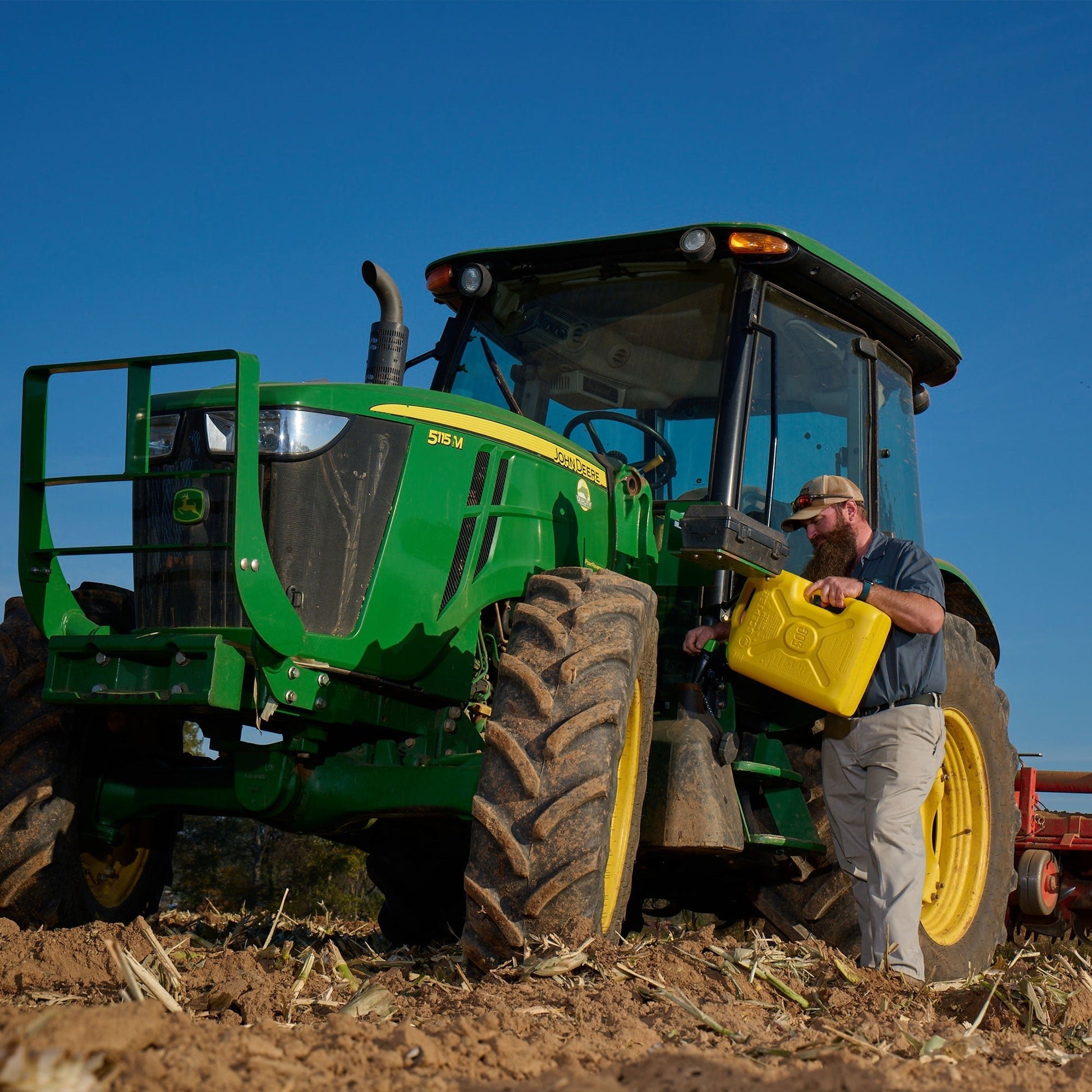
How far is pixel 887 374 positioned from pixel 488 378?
1.90 m

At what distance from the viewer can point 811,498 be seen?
5.38 meters

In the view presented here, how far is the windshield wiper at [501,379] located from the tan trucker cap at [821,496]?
1207 mm

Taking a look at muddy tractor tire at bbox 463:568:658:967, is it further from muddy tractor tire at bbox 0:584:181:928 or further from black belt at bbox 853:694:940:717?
muddy tractor tire at bbox 0:584:181:928

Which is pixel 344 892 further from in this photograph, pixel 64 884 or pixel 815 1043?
pixel 815 1043

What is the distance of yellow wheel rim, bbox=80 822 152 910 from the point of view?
17.2ft

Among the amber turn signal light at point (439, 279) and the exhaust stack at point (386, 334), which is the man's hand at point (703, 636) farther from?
the amber turn signal light at point (439, 279)

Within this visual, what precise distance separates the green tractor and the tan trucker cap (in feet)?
0.73

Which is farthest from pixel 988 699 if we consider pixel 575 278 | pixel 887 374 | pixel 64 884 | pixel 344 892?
pixel 344 892

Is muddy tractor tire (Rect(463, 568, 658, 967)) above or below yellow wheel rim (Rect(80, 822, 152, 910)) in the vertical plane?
above

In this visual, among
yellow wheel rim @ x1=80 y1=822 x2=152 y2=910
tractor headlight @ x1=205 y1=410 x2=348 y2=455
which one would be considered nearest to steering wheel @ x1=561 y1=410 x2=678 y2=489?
tractor headlight @ x1=205 y1=410 x2=348 y2=455

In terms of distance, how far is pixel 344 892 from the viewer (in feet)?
35.0

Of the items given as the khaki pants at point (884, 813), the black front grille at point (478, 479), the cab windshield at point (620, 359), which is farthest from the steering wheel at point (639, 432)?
the khaki pants at point (884, 813)

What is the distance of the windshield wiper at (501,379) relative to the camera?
5.89 m

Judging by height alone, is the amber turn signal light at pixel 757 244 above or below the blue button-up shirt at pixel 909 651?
above
